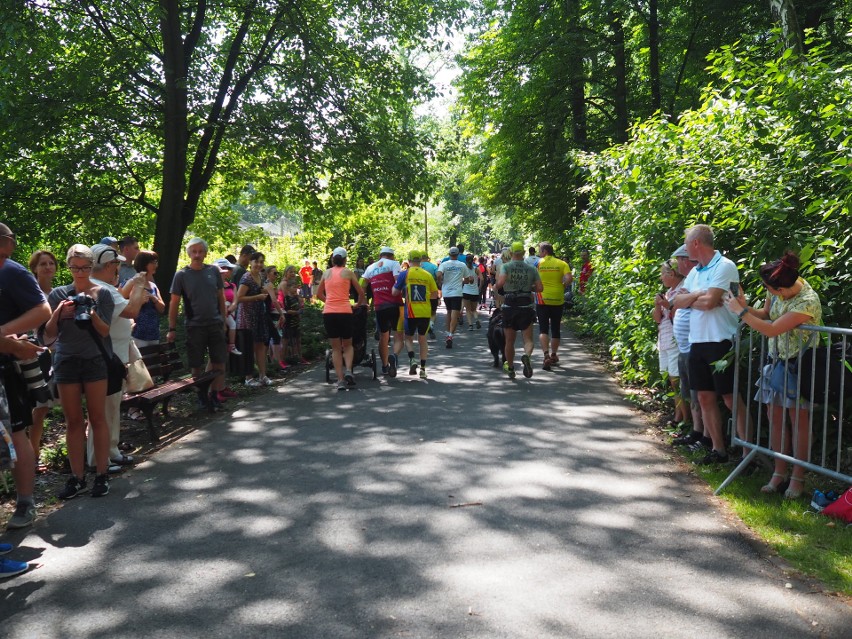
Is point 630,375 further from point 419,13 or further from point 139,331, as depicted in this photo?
point 419,13

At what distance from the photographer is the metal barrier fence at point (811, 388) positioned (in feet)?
16.4

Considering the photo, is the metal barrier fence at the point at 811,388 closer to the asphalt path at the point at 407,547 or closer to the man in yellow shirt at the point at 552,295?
the asphalt path at the point at 407,547

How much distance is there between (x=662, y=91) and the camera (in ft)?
72.7

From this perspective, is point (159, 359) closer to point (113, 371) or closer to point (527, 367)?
point (113, 371)

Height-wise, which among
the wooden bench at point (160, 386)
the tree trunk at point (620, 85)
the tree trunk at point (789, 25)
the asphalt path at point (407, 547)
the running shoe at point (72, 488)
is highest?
the tree trunk at point (620, 85)

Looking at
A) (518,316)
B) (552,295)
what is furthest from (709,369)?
(552,295)

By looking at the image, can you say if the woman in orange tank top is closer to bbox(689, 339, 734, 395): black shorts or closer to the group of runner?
the group of runner

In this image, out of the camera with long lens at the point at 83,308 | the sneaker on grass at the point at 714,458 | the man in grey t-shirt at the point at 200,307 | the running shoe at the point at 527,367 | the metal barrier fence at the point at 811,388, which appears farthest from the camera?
the running shoe at the point at 527,367

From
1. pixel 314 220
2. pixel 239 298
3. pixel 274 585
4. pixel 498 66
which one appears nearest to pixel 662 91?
pixel 498 66

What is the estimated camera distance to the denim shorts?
580 cm

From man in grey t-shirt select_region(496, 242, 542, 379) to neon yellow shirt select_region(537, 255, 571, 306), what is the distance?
1070 millimetres

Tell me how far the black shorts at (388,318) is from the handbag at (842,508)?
26.3ft

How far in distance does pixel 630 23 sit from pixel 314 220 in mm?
10481

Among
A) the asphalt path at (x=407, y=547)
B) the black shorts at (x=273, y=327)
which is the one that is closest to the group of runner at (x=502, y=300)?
the black shorts at (x=273, y=327)
